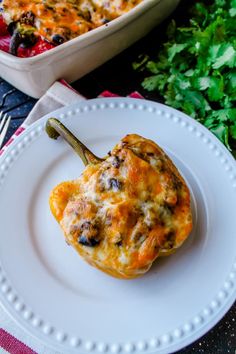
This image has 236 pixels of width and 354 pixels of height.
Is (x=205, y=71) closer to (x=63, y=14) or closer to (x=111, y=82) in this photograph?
(x=111, y=82)

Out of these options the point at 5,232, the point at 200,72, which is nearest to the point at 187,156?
the point at 200,72

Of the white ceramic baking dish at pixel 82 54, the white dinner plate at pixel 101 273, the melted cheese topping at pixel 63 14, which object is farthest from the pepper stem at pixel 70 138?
the melted cheese topping at pixel 63 14

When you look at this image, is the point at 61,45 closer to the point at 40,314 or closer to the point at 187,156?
the point at 187,156

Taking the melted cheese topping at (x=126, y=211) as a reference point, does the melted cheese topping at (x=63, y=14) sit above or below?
above

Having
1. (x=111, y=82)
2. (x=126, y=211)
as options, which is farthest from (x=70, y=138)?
(x=111, y=82)

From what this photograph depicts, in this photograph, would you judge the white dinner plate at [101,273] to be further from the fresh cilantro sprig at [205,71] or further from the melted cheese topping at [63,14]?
the melted cheese topping at [63,14]

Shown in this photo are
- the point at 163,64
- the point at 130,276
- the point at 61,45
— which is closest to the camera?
the point at 130,276
